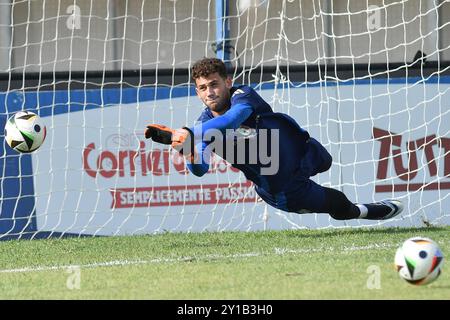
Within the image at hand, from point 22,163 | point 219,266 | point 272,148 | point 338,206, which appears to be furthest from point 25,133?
point 338,206

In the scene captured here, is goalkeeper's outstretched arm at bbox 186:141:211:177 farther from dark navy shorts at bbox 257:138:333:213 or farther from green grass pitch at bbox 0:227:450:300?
dark navy shorts at bbox 257:138:333:213

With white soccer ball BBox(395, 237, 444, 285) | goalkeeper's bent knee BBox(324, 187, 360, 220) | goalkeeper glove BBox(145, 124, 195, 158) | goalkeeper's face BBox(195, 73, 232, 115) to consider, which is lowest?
white soccer ball BBox(395, 237, 444, 285)

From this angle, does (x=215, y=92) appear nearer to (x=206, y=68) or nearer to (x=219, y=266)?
(x=206, y=68)

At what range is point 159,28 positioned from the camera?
475 inches

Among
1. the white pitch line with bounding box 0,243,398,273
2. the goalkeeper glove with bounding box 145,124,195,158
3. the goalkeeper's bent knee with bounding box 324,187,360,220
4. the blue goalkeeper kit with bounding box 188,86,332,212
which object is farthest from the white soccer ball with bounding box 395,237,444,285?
the goalkeeper's bent knee with bounding box 324,187,360,220

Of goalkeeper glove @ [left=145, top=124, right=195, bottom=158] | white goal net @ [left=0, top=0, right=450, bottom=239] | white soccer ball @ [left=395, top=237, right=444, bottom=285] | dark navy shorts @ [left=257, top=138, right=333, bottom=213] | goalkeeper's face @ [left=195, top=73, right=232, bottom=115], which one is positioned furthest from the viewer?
white goal net @ [left=0, top=0, right=450, bottom=239]

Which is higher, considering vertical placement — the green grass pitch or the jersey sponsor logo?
the jersey sponsor logo

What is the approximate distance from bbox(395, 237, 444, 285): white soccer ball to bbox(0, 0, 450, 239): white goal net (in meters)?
A: 4.77

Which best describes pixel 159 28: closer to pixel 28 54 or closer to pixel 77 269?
pixel 28 54

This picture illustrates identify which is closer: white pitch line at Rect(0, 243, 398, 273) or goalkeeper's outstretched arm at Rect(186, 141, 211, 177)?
goalkeeper's outstretched arm at Rect(186, 141, 211, 177)

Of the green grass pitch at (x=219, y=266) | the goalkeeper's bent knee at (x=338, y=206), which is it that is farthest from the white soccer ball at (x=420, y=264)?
the goalkeeper's bent knee at (x=338, y=206)

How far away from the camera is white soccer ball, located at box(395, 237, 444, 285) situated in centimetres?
652

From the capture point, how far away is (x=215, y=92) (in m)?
8.62

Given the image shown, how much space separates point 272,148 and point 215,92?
0.81 m
